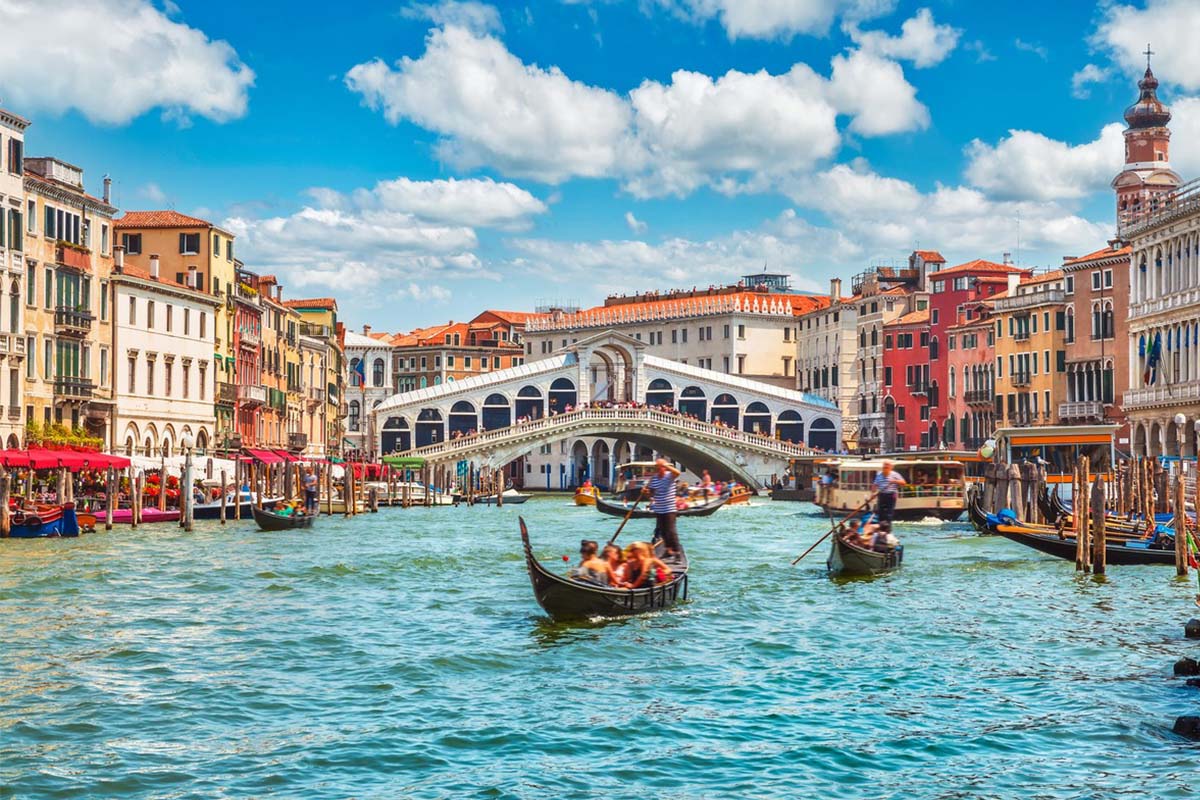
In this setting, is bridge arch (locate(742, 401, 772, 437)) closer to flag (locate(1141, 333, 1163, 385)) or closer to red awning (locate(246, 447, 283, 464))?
flag (locate(1141, 333, 1163, 385))

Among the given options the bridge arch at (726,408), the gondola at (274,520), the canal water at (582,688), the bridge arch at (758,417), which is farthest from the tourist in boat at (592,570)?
the bridge arch at (726,408)

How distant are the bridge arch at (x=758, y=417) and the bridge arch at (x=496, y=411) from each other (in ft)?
27.7

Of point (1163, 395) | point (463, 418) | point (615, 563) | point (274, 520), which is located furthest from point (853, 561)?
point (463, 418)

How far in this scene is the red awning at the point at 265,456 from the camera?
38.3 metres

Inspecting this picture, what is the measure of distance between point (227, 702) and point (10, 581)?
8.42m

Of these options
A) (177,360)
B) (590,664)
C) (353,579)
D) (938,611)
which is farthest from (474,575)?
(177,360)

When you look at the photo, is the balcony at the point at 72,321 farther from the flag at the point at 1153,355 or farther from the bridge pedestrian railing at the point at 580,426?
the flag at the point at 1153,355

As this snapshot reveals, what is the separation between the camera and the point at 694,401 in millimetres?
63094

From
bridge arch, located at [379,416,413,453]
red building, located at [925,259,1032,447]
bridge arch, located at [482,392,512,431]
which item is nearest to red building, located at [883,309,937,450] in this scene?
red building, located at [925,259,1032,447]

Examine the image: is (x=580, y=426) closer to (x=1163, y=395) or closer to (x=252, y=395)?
(x=252, y=395)

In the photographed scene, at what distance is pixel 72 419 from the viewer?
34062mm

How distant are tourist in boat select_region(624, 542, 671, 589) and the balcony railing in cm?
2783

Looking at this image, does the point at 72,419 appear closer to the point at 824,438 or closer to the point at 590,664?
the point at 590,664

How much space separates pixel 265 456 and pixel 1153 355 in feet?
65.1
